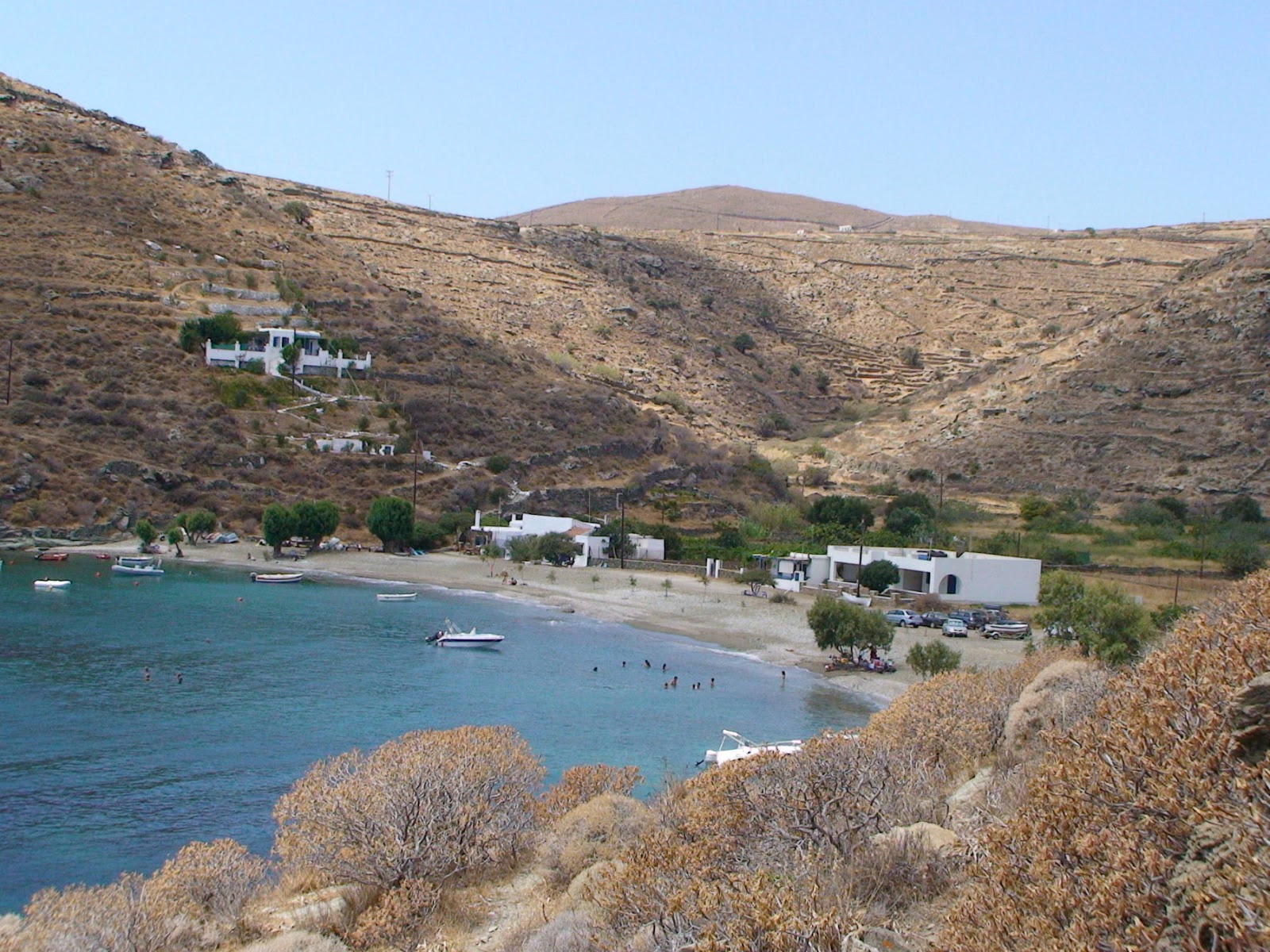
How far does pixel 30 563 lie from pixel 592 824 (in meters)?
49.6

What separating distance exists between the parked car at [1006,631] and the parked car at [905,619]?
9.18ft

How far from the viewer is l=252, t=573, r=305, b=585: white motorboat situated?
55.6 m

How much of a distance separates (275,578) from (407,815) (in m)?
43.8

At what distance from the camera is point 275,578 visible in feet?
183

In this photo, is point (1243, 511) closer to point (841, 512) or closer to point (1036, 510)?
point (1036, 510)

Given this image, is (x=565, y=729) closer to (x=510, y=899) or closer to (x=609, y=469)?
(x=510, y=899)

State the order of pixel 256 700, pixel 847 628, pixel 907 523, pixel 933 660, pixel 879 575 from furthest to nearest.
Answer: pixel 907 523 < pixel 879 575 < pixel 847 628 < pixel 933 660 < pixel 256 700

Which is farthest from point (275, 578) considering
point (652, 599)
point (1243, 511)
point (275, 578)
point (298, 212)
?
point (298, 212)

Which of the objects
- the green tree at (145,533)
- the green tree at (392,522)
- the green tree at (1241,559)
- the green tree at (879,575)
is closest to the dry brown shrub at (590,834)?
the green tree at (879,575)

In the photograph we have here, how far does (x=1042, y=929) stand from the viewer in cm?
691

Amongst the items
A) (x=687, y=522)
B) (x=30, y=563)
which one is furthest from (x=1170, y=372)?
(x=30, y=563)

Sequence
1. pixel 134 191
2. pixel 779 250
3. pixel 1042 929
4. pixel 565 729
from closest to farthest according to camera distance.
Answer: pixel 1042 929 → pixel 565 729 → pixel 134 191 → pixel 779 250

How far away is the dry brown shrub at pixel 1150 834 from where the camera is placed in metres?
6.45

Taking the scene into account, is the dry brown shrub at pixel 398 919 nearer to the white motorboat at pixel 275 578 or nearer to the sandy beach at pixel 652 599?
the sandy beach at pixel 652 599
